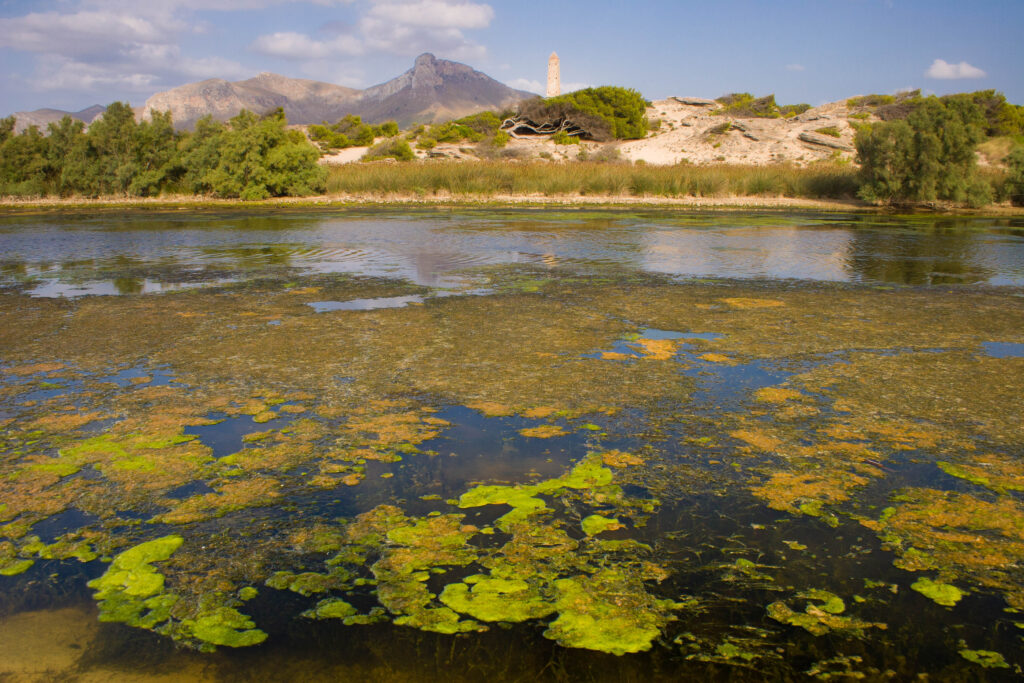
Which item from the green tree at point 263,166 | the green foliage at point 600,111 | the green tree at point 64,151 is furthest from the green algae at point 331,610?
the green foliage at point 600,111

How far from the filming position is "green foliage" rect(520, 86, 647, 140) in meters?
51.5

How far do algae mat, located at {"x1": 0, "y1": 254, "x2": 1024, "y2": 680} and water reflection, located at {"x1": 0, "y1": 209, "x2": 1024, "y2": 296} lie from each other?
4529mm

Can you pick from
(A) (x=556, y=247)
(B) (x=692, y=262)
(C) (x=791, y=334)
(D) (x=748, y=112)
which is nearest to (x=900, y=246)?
(B) (x=692, y=262)

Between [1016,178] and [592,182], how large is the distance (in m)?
16.5

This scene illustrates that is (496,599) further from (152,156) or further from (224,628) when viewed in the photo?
(152,156)

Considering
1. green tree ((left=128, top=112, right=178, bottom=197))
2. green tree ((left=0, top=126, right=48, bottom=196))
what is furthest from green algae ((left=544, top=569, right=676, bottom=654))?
green tree ((left=0, top=126, right=48, bottom=196))

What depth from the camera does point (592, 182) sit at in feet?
104

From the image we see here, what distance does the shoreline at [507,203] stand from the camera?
2762 cm

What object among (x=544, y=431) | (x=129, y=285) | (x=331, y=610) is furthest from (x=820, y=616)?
(x=129, y=285)

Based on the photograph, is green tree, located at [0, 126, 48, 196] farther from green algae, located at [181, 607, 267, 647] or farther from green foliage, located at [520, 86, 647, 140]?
green algae, located at [181, 607, 267, 647]

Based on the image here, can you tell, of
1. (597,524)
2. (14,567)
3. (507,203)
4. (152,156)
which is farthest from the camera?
(152,156)

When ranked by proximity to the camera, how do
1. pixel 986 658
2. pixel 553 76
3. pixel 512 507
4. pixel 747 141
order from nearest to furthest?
pixel 986 658
pixel 512 507
pixel 747 141
pixel 553 76

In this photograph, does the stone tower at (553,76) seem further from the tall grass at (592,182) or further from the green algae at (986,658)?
the green algae at (986,658)

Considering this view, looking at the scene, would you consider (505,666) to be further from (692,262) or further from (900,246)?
(900,246)
